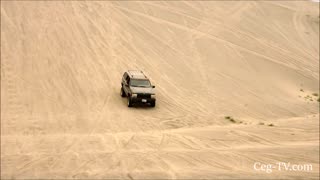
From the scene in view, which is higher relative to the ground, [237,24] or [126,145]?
[237,24]

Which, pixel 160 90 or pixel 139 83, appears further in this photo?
pixel 160 90

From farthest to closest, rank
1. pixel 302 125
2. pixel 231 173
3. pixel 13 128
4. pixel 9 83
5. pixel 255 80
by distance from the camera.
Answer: pixel 255 80
pixel 9 83
pixel 302 125
pixel 13 128
pixel 231 173

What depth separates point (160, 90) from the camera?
27031 millimetres

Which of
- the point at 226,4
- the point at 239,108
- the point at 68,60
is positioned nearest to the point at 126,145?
the point at 239,108

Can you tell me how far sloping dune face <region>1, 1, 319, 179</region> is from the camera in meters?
17.1

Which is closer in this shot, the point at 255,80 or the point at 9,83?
the point at 9,83

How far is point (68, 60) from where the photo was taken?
2883cm

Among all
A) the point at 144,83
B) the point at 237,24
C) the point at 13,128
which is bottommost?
the point at 13,128

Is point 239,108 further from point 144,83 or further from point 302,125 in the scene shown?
point 144,83

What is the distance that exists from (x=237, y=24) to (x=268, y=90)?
11467mm

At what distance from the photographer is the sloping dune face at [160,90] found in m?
17.1

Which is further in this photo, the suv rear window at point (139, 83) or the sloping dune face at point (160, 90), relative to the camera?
the suv rear window at point (139, 83)

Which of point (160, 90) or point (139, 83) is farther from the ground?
point (139, 83)

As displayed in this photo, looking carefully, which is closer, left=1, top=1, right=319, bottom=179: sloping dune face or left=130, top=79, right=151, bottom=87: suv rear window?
left=1, top=1, right=319, bottom=179: sloping dune face
